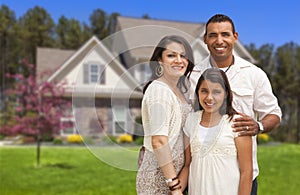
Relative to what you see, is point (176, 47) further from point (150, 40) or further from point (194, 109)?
point (194, 109)

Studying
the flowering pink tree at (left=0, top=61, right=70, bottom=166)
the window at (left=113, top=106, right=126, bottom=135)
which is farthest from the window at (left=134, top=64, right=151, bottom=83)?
the flowering pink tree at (left=0, top=61, right=70, bottom=166)

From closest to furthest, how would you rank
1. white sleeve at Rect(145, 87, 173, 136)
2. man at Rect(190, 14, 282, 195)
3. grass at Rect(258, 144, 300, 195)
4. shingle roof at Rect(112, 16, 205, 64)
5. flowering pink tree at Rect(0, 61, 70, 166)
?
1. white sleeve at Rect(145, 87, 173, 136)
2. shingle roof at Rect(112, 16, 205, 64)
3. man at Rect(190, 14, 282, 195)
4. grass at Rect(258, 144, 300, 195)
5. flowering pink tree at Rect(0, 61, 70, 166)

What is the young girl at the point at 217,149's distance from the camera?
1.89m

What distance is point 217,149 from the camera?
6.28ft

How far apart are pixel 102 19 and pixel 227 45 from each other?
3170cm

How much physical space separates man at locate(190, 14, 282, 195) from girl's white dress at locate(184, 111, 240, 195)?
17 cm

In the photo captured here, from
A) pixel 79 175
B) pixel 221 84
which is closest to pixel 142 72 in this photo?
pixel 221 84

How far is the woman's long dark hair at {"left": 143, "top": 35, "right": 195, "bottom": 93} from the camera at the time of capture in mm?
1830

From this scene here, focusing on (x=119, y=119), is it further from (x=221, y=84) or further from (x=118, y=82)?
(x=221, y=84)

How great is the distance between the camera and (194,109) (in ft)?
6.25

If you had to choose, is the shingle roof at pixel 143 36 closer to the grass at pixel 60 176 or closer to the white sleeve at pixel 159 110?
the white sleeve at pixel 159 110

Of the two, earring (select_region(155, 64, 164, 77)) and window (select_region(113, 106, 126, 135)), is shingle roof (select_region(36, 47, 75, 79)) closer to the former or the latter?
window (select_region(113, 106, 126, 135))

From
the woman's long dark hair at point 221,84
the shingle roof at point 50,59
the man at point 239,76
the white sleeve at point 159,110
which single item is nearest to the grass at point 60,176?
the man at point 239,76

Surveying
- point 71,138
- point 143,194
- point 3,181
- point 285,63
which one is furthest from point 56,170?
point 285,63
